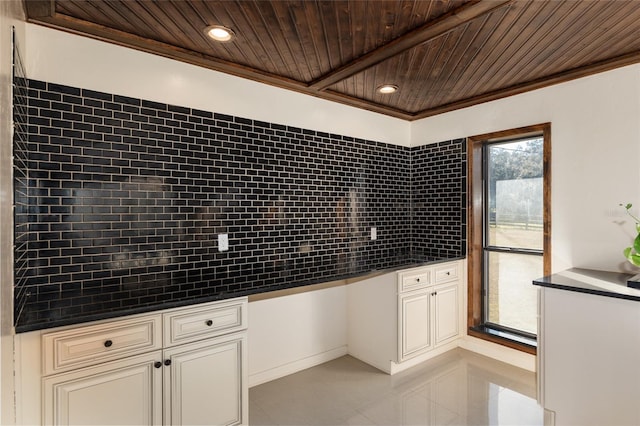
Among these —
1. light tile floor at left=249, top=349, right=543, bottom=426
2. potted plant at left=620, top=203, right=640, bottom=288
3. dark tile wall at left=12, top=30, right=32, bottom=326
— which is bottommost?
light tile floor at left=249, top=349, right=543, bottom=426

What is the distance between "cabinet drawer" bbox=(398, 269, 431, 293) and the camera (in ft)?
9.39

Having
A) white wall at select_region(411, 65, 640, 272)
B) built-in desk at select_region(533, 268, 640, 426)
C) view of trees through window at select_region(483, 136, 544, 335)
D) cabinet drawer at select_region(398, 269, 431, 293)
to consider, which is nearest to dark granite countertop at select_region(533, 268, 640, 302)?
built-in desk at select_region(533, 268, 640, 426)

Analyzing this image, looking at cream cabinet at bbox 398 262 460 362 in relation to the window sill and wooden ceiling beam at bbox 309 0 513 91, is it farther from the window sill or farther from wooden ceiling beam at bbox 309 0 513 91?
wooden ceiling beam at bbox 309 0 513 91

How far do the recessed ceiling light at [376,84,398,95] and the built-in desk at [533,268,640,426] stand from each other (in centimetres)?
179

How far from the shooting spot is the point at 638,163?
2.38 metres

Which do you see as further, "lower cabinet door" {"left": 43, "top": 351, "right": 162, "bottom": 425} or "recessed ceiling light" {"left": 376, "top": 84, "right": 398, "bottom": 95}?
"recessed ceiling light" {"left": 376, "top": 84, "right": 398, "bottom": 95}

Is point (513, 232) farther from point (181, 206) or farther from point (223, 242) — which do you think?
point (181, 206)

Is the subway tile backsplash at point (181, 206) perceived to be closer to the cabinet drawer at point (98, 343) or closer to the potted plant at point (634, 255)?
the cabinet drawer at point (98, 343)

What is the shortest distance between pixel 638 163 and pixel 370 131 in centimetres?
202

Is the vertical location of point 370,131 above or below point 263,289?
above

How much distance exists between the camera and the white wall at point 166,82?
1.88 meters

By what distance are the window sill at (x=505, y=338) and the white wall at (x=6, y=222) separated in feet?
10.8

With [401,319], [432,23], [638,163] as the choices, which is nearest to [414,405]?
[401,319]

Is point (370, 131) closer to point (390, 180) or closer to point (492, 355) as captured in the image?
point (390, 180)
